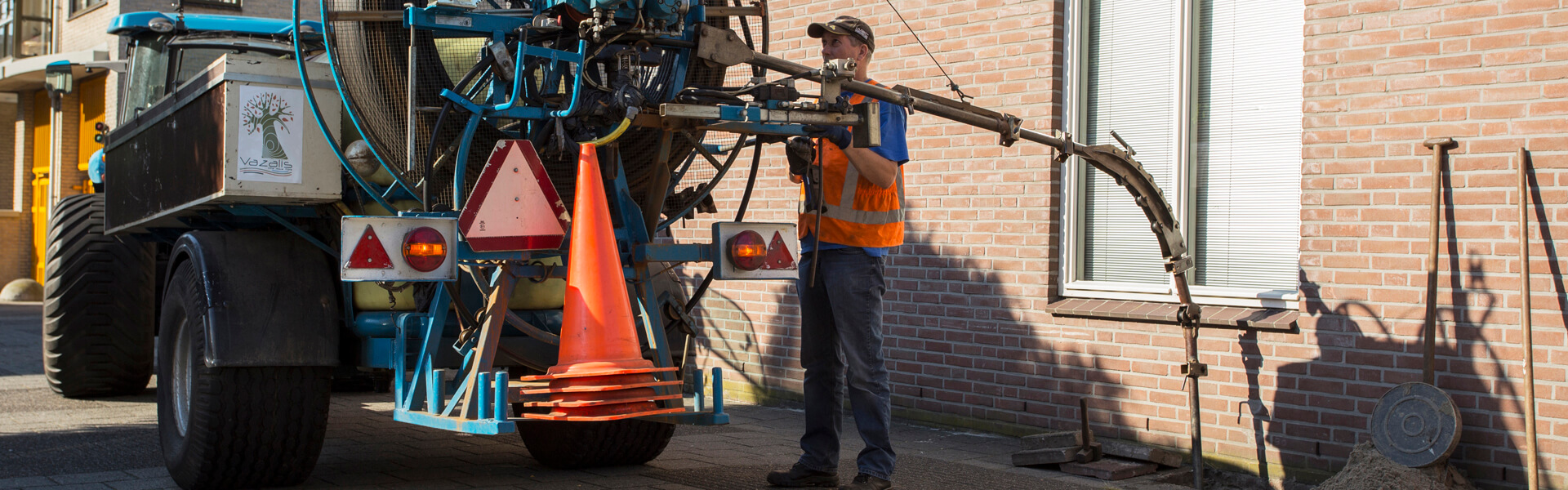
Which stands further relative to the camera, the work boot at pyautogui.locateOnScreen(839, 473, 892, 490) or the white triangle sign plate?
the work boot at pyautogui.locateOnScreen(839, 473, 892, 490)

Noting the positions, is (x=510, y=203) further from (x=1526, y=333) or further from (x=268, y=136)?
(x=1526, y=333)

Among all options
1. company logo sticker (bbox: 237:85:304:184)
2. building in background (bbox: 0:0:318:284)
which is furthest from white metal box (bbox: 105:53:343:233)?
building in background (bbox: 0:0:318:284)

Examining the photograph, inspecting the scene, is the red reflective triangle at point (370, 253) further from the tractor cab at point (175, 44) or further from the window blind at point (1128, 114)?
the window blind at point (1128, 114)

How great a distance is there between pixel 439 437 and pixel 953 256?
2.84 m

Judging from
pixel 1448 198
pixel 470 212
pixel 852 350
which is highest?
pixel 1448 198

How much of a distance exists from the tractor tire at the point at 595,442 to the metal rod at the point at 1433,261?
3.03 meters

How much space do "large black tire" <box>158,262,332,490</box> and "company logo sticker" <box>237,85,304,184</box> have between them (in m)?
0.47

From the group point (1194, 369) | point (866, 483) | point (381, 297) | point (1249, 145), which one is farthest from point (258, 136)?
point (1249, 145)

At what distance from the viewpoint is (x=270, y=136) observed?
459cm

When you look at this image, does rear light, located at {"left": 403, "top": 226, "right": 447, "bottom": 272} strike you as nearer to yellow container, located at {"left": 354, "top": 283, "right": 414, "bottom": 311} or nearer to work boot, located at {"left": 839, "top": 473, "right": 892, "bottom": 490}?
yellow container, located at {"left": 354, "top": 283, "right": 414, "bottom": 311}

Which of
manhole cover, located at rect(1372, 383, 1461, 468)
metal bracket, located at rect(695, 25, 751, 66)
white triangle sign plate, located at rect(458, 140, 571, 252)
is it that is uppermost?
metal bracket, located at rect(695, 25, 751, 66)

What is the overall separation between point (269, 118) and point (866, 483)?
2.56 m

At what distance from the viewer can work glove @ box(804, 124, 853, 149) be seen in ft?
14.5

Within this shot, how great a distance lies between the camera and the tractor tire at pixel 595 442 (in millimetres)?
5441
